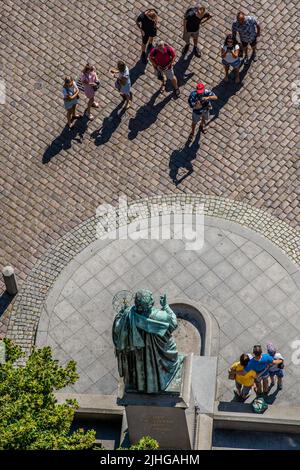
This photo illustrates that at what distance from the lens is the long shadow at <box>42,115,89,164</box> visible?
28.3 m

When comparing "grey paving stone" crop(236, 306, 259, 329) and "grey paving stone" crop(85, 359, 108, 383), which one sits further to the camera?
"grey paving stone" crop(236, 306, 259, 329)

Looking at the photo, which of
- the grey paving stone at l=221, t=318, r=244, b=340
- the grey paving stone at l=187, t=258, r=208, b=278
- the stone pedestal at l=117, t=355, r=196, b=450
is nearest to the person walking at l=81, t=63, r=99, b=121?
the grey paving stone at l=187, t=258, r=208, b=278

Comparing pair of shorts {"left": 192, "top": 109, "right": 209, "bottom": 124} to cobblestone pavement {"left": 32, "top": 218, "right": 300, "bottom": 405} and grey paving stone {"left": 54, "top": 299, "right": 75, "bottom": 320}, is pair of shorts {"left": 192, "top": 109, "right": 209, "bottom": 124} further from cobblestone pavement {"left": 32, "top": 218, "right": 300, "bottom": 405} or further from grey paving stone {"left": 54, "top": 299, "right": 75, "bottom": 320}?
grey paving stone {"left": 54, "top": 299, "right": 75, "bottom": 320}

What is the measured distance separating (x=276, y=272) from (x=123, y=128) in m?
6.44

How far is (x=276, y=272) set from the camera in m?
25.3

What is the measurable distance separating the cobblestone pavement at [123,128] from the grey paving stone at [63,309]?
4.65 ft

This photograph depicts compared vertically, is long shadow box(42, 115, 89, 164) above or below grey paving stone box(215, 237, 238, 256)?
above

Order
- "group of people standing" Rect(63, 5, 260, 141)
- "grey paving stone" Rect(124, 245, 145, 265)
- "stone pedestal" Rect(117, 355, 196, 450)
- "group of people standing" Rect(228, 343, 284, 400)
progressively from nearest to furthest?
"stone pedestal" Rect(117, 355, 196, 450)
"group of people standing" Rect(228, 343, 284, 400)
"grey paving stone" Rect(124, 245, 145, 265)
"group of people standing" Rect(63, 5, 260, 141)

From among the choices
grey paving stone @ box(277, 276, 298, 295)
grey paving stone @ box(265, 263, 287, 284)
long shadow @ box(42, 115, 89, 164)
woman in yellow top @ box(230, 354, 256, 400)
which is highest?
long shadow @ box(42, 115, 89, 164)

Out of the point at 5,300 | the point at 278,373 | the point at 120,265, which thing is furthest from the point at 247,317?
the point at 5,300

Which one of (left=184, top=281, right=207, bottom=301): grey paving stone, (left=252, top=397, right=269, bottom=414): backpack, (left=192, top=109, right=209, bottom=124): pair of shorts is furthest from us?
(left=192, top=109, right=209, bottom=124): pair of shorts

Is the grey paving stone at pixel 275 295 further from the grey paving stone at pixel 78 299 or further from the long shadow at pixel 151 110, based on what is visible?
the long shadow at pixel 151 110

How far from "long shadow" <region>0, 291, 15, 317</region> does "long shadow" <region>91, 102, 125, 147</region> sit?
522cm
